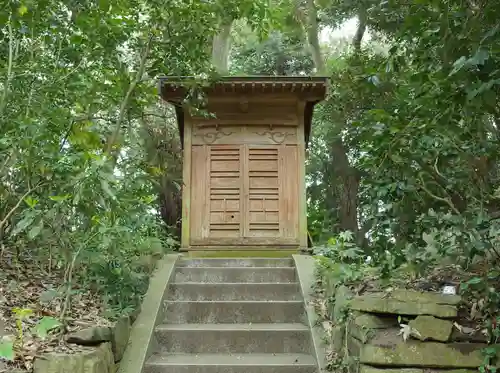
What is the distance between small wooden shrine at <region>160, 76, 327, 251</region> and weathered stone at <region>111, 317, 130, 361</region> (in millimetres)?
3279

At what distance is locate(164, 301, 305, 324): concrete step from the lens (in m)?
4.18

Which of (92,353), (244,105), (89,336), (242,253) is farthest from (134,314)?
(244,105)

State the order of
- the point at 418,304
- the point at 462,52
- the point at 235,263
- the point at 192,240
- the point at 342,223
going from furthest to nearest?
the point at 342,223, the point at 192,240, the point at 235,263, the point at 418,304, the point at 462,52

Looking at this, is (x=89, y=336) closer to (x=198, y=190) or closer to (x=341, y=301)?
(x=341, y=301)

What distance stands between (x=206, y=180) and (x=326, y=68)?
5815mm

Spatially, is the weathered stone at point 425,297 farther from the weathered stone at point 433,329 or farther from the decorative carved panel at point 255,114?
the decorative carved panel at point 255,114

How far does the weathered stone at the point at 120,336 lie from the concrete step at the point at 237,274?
152cm

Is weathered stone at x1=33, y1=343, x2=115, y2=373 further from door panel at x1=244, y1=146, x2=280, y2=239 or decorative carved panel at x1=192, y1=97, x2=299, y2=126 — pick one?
decorative carved panel at x1=192, y1=97, x2=299, y2=126

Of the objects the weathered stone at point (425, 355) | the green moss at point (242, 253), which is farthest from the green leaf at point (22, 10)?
the green moss at point (242, 253)

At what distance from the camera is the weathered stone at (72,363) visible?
2.54m

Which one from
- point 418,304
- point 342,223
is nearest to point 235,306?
point 418,304

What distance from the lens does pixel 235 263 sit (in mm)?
5492

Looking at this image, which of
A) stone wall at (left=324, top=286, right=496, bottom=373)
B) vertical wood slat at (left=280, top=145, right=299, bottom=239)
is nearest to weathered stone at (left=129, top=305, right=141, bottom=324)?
stone wall at (left=324, top=286, right=496, bottom=373)

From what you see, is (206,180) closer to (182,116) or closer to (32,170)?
(182,116)
